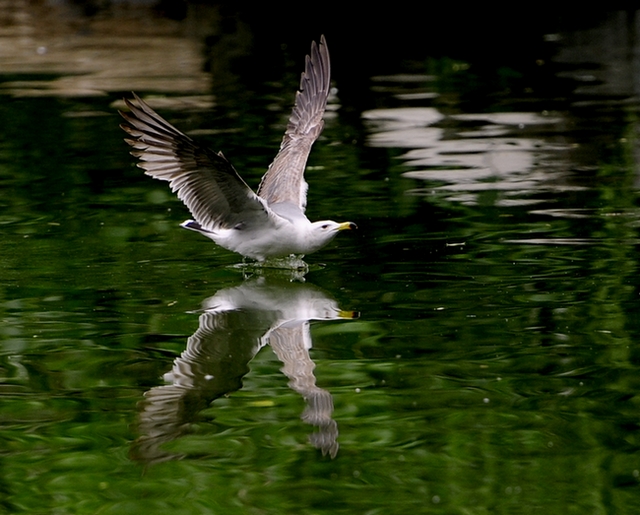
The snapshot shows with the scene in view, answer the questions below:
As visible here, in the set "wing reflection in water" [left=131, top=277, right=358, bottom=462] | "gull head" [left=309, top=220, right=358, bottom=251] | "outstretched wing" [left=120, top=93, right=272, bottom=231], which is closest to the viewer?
"wing reflection in water" [left=131, top=277, right=358, bottom=462]

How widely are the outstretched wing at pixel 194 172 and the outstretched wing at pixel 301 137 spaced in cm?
83

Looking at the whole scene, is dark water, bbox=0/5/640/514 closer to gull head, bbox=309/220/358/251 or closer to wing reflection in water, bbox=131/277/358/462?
wing reflection in water, bbox=131/277/358/462

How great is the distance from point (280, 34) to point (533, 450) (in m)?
16.8

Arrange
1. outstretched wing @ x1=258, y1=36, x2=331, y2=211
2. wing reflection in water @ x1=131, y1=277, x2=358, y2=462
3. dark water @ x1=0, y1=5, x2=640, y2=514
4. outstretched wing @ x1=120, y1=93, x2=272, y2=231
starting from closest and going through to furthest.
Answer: dark water @ x1=0, y1=5, x2=640, y2=514 < wing reflection in water @ x1=131, y1=277, x2=358, y2=462 < outstretched wing @ x1=120, y1=93, x2=272, y2=231 < outstretched wing @ x1=258, y1=36, x2=331, y2=211

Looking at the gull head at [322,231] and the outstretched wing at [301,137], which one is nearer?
the gull head at [322,231]

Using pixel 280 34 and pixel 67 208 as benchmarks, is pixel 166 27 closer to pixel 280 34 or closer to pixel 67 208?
pixel 280 34

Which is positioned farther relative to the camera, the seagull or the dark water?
the seagull

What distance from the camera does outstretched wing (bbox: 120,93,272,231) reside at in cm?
766

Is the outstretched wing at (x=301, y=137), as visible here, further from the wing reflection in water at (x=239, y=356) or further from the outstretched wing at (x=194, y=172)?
the wing reflection in water at (x=239, y=356)

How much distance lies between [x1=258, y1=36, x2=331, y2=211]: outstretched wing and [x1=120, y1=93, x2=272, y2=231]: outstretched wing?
83 centimetres

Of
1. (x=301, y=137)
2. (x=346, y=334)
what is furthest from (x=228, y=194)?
(x=301, y=137)

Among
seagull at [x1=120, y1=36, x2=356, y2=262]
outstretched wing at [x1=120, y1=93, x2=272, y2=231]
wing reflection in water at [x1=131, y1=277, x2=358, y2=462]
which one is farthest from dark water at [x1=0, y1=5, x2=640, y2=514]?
outstretched wing at [x1=120, y1=93, x2=272, y2=231]

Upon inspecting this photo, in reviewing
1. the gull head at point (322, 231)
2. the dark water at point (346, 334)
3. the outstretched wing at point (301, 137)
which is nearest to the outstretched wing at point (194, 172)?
the gull head at point (322, 231)

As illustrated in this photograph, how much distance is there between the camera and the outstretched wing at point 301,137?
933 centimetres
